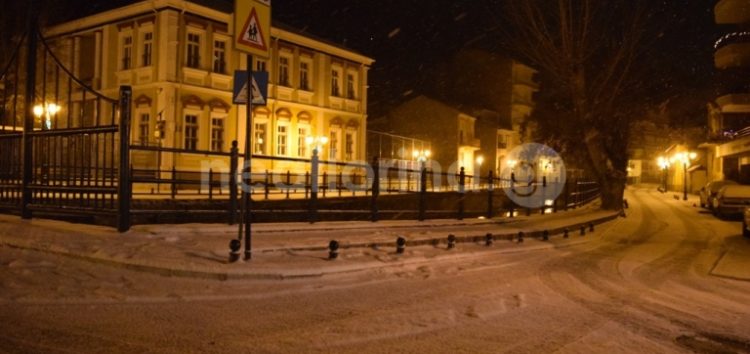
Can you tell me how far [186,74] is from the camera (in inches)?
1079

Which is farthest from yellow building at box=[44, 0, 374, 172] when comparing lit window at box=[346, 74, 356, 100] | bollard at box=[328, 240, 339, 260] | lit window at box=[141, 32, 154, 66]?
bollard at box=[328, 240, 339, 260]

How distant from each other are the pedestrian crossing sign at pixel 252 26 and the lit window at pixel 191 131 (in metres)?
20.8

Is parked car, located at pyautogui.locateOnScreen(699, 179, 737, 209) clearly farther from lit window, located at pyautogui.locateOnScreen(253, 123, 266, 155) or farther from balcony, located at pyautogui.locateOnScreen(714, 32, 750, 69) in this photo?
lit window, located at pyautogui.locateOnScreen(253, 123, 266, 155)

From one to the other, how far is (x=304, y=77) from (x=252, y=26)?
26.5 metres

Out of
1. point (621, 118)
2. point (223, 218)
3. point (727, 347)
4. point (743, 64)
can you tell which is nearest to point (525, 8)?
point (621, 118)

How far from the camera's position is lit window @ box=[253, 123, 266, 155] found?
30.8 meters

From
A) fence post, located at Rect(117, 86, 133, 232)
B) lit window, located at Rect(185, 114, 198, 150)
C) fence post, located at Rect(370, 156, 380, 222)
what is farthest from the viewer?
lit window, located at Rect(185, 114, 198, 150)

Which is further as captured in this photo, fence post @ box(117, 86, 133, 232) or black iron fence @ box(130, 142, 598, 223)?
black iron fence @ box(130, 142, 598, 223)

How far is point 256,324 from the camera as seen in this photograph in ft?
17.9

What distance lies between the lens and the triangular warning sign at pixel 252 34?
25.0 ft

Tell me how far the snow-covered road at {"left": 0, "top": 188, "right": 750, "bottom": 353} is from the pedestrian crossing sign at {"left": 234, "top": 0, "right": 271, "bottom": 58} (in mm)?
2971

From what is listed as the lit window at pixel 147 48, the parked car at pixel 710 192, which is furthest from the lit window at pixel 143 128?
the parked car at pixel 710 192

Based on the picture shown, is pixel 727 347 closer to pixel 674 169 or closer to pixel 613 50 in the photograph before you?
pixel 613 50

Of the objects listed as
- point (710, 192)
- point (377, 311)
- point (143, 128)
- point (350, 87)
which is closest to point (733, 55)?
point (710, 192)
